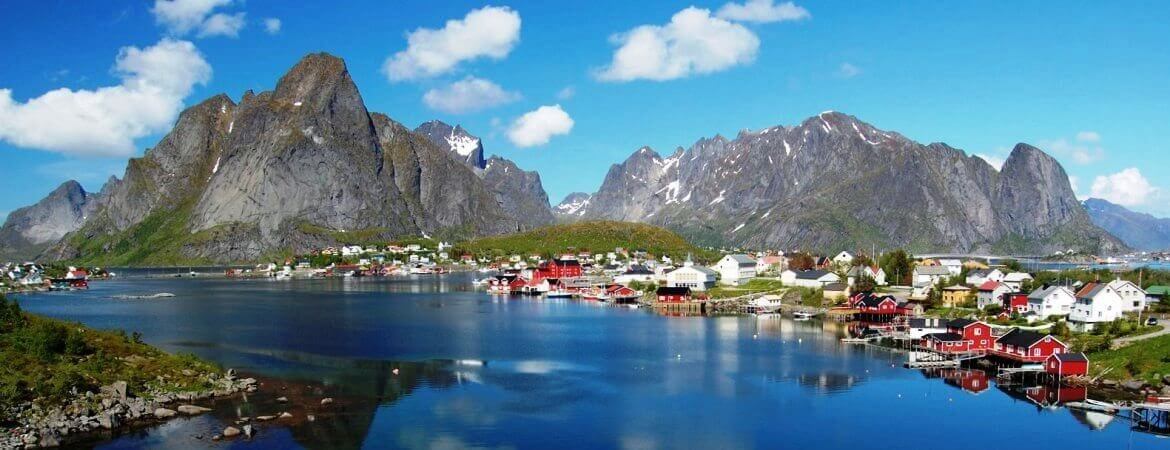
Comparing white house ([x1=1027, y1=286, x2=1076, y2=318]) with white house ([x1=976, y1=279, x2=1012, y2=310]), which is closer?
white house ([x1=1027, y1=286, x2=1076, y2=318])

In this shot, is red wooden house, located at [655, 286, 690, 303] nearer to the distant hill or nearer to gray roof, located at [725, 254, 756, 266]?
gray roof, located at [725, 254, 756, 266]

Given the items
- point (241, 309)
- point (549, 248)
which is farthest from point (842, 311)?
point (549, 248)

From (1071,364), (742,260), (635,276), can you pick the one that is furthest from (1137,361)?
(635,276)

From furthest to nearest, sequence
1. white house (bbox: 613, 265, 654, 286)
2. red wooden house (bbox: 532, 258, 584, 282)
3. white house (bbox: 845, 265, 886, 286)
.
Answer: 1. red wooden house (bbox: 532, 258, 584, 282)
2. white house (bbox: 613, 265, 654, 286)
3. white house (bbox: 845, 265, 886, 286)

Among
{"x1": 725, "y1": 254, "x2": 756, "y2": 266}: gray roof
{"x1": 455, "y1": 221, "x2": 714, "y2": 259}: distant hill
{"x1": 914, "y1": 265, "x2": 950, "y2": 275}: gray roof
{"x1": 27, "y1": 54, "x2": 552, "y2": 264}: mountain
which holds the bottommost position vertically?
{"x1": 914, "y1": 265, "x2": 950, "y2": 275}: gray roof

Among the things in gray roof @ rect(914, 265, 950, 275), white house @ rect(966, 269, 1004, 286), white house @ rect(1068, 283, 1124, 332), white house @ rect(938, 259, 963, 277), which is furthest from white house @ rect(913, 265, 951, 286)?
white house @ rect(1068, 283, 1124, 332)

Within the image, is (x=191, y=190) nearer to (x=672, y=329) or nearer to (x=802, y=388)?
(x=672, y=329)

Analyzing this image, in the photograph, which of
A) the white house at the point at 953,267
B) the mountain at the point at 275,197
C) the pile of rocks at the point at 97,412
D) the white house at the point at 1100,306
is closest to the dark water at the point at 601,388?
the pile of rocks at the point at 97,412
